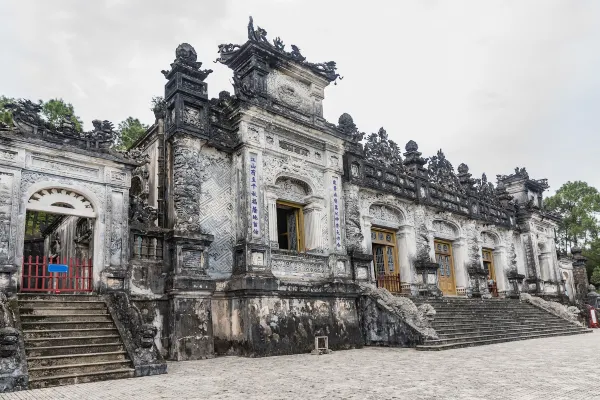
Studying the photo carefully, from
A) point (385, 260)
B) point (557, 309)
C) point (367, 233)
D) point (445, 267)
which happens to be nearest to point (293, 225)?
point (367, 233)

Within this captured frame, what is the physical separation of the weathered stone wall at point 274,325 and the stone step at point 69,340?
2908 millimetres

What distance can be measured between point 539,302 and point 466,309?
5.91 meters

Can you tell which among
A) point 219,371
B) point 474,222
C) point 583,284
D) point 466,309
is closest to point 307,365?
point 219,371

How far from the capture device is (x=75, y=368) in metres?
7.12

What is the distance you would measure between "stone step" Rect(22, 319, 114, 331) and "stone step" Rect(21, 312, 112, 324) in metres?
0.06

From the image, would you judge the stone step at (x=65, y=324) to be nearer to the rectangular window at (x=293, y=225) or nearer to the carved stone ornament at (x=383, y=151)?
the rectangular window at (x=293, y=225)

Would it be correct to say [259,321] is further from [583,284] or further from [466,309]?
[583,284]

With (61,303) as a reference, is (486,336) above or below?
below

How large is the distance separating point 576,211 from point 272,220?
29277mm

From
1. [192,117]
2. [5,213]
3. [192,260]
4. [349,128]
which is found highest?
[349,128]

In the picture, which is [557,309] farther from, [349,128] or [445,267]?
[349,128]

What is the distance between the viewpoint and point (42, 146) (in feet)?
30.6

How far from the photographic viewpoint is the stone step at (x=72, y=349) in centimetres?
718

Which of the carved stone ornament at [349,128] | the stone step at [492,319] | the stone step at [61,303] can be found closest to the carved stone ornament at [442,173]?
the carved stone ornament at [349,128]
